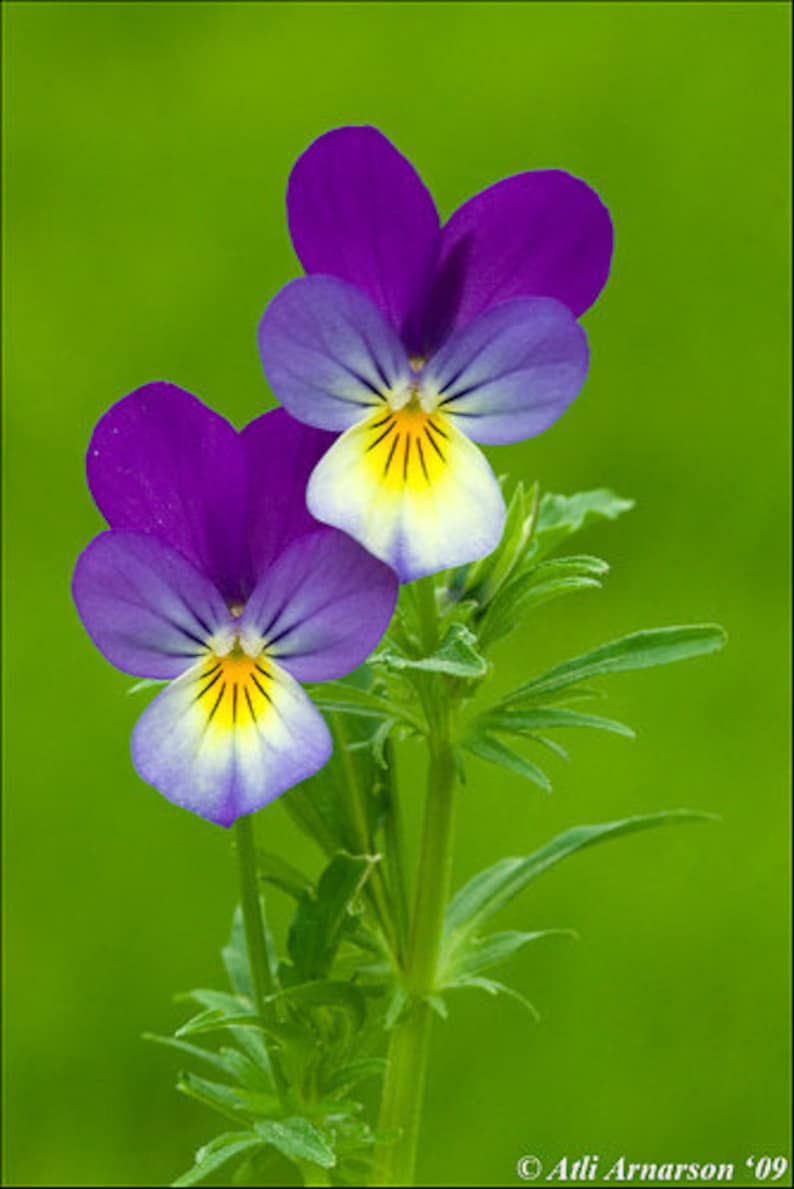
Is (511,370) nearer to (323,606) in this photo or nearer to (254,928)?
(323,606)

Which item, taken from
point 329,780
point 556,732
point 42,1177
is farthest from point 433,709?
point 42,1177

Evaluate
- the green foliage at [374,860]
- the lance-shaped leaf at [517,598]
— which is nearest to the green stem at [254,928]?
the green foliage at [374,860]

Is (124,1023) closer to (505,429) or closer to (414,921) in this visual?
(414,921)

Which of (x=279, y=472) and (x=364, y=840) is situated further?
(x=364, y=840)

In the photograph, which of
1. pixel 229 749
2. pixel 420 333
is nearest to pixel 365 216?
pixel 420 333

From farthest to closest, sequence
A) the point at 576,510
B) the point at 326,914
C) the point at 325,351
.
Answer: the point at 576,510
the point at 326,914
the point at 325,351

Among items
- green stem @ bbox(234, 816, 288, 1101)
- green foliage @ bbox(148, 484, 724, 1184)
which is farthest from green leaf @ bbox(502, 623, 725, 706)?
green stem @ bbox(234, 816, 288, 1101)

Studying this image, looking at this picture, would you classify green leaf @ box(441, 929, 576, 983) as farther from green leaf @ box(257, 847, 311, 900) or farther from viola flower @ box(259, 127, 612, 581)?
viola flower @ box(259, 127, 612, 581)
